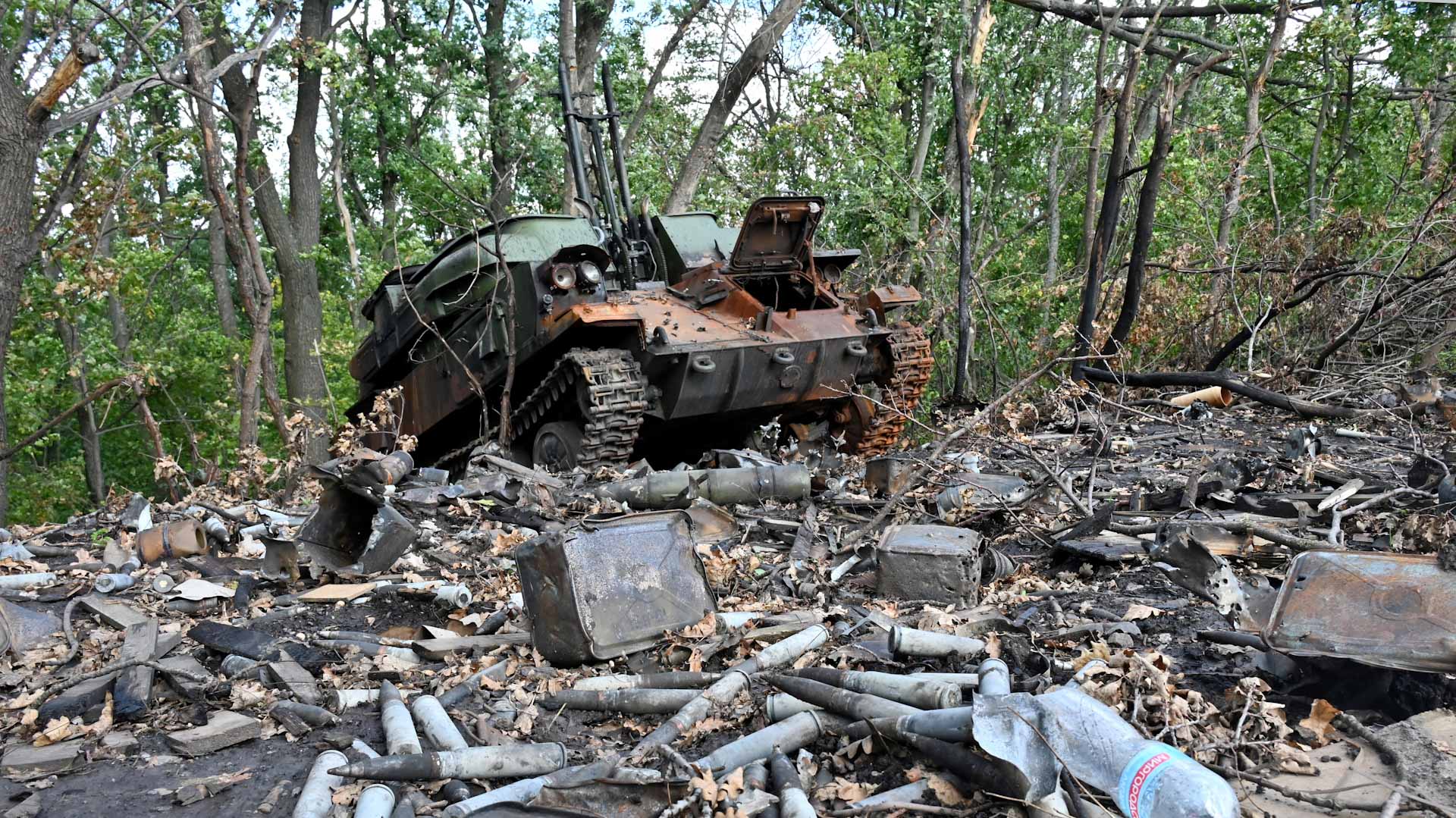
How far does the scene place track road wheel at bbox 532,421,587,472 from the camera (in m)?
10.3

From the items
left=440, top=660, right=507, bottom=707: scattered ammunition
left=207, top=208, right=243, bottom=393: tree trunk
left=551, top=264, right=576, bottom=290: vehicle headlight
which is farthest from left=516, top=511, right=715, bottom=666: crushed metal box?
left=207, top=208, right=243, bottom=393: tree trunk

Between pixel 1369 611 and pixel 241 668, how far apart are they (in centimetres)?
422

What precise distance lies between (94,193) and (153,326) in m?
14.8

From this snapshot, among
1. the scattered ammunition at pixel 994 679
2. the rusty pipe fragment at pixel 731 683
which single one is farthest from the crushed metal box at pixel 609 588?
the scattered ammunition at pixel 994 679

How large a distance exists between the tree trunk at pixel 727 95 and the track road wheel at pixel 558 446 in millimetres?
5451

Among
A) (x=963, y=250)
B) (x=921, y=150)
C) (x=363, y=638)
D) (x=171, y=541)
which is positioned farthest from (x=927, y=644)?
(x=921, y=150)

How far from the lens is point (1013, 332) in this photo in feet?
55.9

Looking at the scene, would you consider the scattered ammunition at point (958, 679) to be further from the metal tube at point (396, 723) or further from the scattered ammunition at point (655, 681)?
the metal tube at point (396, 723)

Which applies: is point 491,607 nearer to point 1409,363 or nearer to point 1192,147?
point 1409,363

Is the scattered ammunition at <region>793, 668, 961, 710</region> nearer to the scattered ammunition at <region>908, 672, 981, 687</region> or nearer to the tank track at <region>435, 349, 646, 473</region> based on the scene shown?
the scattered ammunition at <region>908, 672, 981, 687</region>

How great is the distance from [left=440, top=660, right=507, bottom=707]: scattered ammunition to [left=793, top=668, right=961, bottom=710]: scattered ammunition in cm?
126

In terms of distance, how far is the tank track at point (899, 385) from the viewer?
11.6 meters

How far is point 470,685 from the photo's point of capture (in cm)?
438

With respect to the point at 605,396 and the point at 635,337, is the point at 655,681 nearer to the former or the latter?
the point at 605,396
